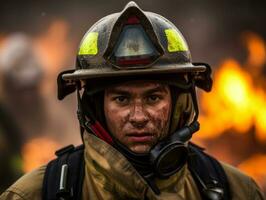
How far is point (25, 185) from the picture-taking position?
420 cm

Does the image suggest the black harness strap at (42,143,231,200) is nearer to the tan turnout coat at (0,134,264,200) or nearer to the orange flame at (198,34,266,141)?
the tan turnout coat at (0,134,264,200)

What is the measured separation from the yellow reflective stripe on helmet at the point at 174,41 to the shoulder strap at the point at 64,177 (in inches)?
29.2

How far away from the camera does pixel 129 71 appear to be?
4098 millimetres

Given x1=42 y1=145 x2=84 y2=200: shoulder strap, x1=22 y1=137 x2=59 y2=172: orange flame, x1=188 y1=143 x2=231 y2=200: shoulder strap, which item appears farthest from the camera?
x1=22 y1=137 x2=59 y2=172: orange flame

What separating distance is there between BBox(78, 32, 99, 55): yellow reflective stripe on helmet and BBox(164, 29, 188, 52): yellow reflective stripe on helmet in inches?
14.9

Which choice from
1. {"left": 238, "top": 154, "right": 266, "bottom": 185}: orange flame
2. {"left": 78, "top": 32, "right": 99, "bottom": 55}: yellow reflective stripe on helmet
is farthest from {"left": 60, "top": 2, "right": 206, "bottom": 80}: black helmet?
{"left": 238, "top": 154, "right": 266, "bottom": 185}: orange flame

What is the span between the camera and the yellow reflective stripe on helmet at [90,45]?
434 centimetres

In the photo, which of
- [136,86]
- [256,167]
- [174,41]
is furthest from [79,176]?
[256,167]

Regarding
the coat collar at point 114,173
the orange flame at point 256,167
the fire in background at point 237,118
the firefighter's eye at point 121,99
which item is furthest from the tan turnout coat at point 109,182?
the fire in background at point 237,118

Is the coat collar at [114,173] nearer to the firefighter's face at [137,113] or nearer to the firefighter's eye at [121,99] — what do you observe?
the firefighter's face at [137,113]

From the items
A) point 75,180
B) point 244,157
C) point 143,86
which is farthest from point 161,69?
point 244,157

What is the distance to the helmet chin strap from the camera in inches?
162

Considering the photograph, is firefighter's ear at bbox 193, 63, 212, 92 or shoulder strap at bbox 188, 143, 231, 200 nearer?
shoulder strap at bbox 188, 143, 231, 200

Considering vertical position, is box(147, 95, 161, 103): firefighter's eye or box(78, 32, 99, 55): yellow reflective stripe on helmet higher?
box(78, 32, 99, 55): yellow reflective stripe on helmet
